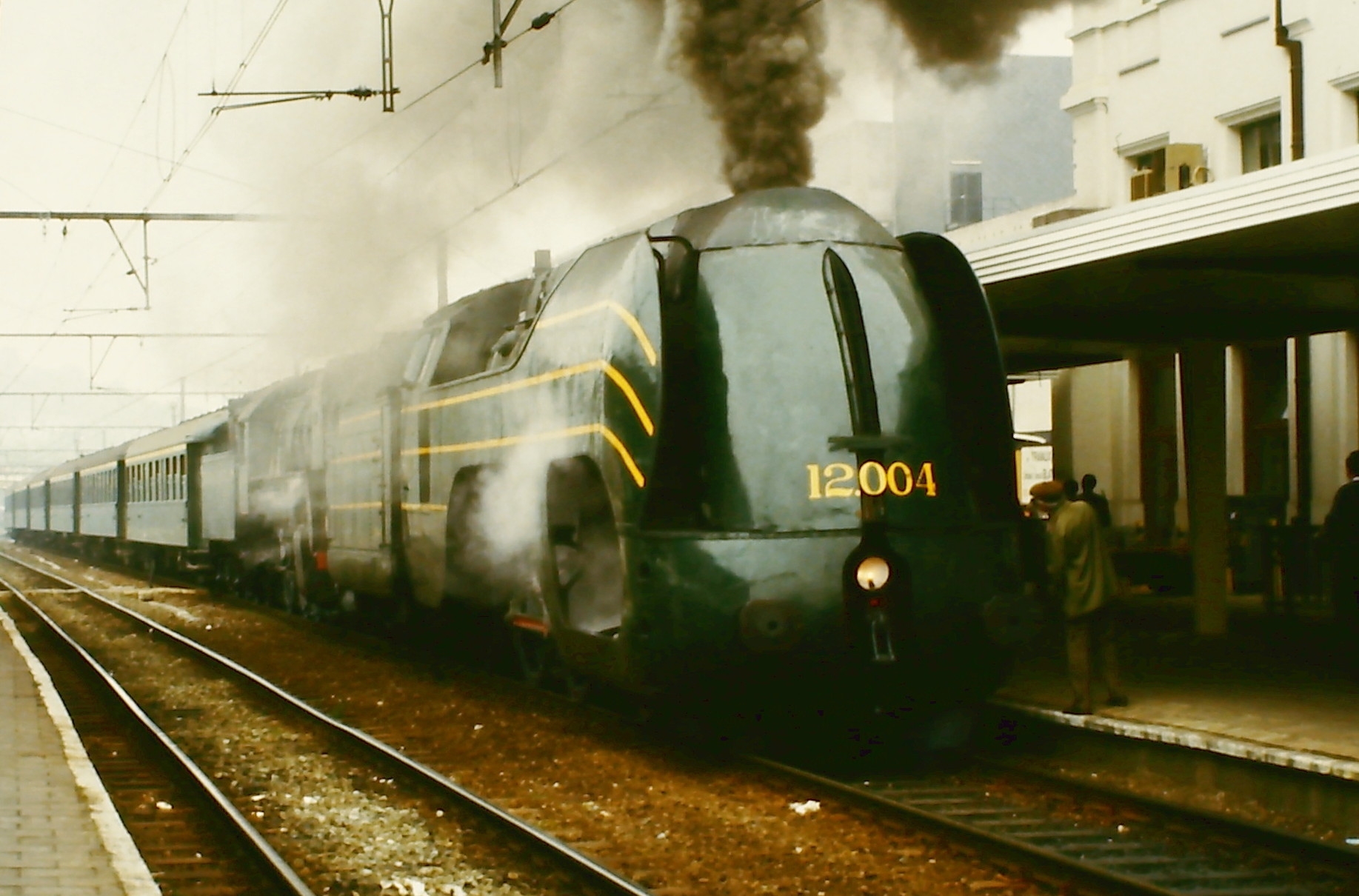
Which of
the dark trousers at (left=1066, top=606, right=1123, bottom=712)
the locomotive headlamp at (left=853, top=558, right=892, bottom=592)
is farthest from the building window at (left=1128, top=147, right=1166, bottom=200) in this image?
the locomotive headlamp at (left=853, top=558, right=892, bottom=592)

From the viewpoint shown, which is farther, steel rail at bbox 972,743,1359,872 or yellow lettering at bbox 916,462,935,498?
yellow lettering at bbox 916,462,935,498

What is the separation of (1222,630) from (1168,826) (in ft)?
24.7

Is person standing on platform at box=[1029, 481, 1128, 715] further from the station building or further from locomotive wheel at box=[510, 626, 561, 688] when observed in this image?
locomotive wheel at box=[510, 626, 561, 688]

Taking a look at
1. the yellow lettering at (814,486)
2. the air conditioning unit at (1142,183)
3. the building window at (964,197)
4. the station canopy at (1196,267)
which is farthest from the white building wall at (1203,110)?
the building window at (964,197)

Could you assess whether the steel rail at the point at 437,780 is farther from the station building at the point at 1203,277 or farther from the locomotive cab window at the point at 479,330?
the station building at the point at 1203,277

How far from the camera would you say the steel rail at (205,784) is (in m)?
6.74

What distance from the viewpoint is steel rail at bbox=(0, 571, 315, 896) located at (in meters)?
6.74

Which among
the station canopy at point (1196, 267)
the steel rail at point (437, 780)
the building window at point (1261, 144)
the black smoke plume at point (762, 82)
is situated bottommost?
Answer: the steel rail at point (437, 780)

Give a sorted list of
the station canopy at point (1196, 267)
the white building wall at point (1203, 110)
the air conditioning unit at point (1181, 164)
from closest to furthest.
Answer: the station canopy at point (1196, 267) < the white building wall at point (1203, 110) < the air conditioning unit at point (1181, 164)

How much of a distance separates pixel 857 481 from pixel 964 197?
30.6 metres

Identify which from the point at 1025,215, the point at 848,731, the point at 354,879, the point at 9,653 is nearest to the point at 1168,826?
the point at 848,731

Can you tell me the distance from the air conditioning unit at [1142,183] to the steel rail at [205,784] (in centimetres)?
1405

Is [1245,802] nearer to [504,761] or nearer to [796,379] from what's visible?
[796,379]

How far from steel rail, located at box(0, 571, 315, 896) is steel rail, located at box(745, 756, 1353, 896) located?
2786 mm
